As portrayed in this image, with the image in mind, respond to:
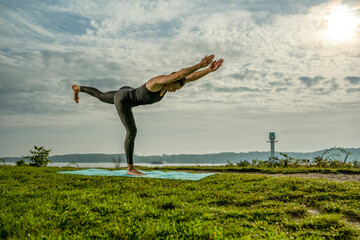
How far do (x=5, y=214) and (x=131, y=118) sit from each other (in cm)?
443

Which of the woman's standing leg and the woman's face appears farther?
the woman's standing leg

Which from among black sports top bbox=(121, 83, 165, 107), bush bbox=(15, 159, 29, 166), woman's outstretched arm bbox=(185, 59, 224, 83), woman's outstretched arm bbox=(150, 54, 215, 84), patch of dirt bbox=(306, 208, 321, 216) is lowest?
patch of dirt bbox=(306, 208, 321, 216)

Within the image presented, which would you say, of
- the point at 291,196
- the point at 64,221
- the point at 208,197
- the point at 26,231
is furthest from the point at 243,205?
the point at 26,231

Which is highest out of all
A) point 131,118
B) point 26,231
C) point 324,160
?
point 131,118

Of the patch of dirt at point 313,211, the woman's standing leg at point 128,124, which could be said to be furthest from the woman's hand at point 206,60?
the patch of dirt at point 313,211

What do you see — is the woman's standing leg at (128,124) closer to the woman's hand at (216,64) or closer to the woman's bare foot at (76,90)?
the woman's bare foot at (76,90)

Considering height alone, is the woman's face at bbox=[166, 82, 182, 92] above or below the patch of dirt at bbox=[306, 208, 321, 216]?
above

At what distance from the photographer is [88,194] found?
5520mm

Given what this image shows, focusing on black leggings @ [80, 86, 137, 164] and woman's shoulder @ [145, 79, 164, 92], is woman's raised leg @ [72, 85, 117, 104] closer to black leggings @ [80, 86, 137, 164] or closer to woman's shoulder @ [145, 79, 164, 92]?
black leggings @ [80, 86, 137, 164]

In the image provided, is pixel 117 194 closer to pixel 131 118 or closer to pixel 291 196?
pixel 131 118

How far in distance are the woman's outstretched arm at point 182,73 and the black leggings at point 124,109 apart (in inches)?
61.0

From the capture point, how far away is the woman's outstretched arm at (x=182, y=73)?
5.96m

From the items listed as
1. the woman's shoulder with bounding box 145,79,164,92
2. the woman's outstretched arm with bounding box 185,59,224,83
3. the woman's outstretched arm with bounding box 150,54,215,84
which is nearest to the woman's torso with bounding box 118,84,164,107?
the woman's shoulder with bounding box 145,79,164,92

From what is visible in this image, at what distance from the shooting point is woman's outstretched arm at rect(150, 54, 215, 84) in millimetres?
5961
